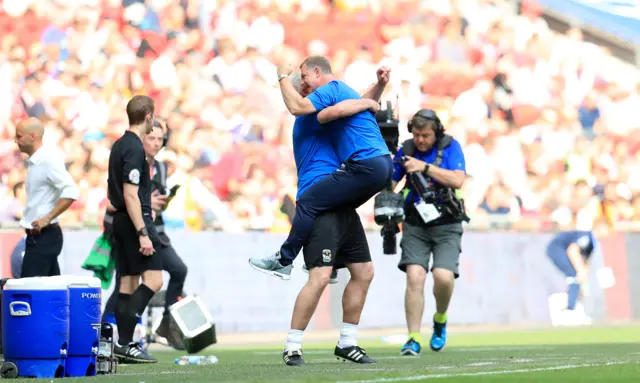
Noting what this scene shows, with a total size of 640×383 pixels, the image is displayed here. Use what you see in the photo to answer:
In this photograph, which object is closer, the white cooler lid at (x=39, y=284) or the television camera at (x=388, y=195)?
the white cooler lid at (x=39, y=284)

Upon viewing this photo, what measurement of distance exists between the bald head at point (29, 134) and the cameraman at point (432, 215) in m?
3.39

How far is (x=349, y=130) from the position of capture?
26.6 ft

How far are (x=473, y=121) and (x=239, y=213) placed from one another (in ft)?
18.5

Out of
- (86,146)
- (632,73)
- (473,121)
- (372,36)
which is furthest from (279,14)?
(632,73)

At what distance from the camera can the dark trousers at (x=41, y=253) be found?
29.9 feet

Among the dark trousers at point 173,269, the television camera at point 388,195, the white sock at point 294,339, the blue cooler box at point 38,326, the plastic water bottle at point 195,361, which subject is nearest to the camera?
the blue cooler box at point 38,326

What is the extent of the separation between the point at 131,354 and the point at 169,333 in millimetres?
2857

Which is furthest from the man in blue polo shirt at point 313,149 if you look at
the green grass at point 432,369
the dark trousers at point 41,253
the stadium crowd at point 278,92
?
the stadium crowd at point 278,92

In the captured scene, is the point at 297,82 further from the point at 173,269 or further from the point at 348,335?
the point at 173,269


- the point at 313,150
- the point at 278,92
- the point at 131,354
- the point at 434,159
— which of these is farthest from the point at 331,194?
the point at 278,92

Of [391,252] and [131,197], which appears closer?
[131,197]

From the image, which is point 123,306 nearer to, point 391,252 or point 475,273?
point 391,252

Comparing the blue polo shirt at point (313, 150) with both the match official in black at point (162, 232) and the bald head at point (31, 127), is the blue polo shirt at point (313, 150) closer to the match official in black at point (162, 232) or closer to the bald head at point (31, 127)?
the bald head at point (31, 127)

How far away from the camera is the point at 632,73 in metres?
24.3
